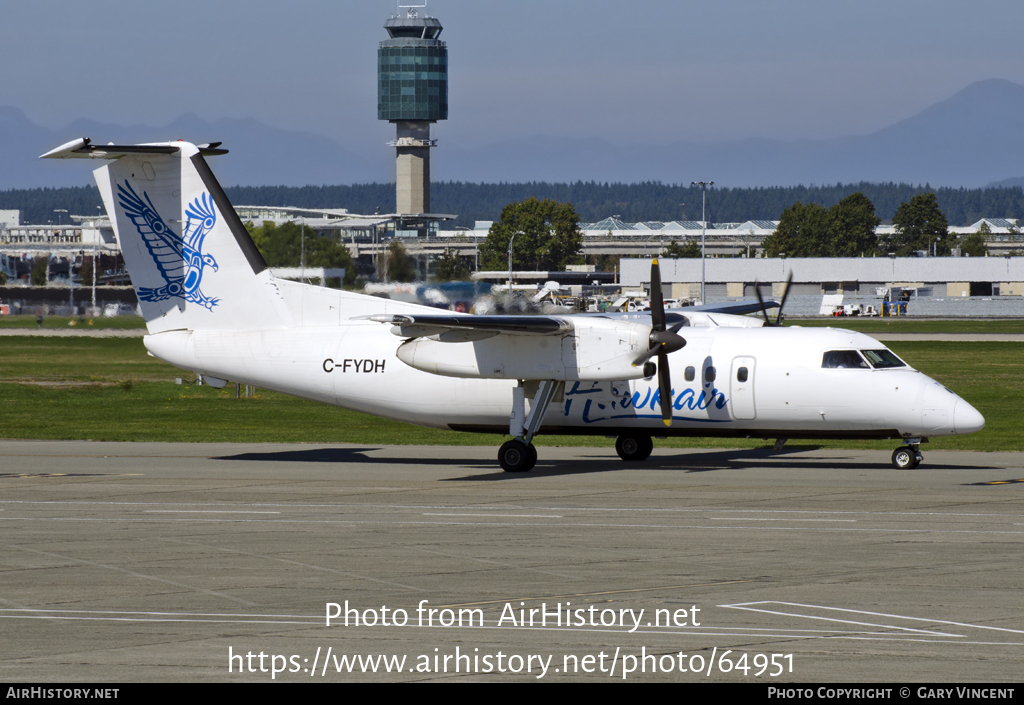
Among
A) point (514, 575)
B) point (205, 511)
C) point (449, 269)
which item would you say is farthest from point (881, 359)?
point (449, 269)

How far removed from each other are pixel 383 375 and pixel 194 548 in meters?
10.9

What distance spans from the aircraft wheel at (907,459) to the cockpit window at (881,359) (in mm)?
1915

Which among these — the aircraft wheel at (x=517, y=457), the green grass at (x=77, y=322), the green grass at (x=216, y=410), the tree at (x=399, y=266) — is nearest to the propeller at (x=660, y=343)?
the aircraft wheel at (x=517, y=457)

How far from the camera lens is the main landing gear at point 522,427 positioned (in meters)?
26.1

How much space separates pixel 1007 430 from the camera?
115 ft

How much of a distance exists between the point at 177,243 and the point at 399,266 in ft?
52.9

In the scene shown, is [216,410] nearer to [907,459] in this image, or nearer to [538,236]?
[907,459]

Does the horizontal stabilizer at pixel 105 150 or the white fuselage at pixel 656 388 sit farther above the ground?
the horizontal stabilizer at pixel 105 150

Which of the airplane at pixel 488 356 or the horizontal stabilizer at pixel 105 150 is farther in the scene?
the horizontal stabilizer at pixel 105 150

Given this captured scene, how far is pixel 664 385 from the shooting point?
2514 cm

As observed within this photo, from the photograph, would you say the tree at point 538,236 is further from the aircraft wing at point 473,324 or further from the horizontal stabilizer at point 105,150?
the aircraft wing at point 473,324

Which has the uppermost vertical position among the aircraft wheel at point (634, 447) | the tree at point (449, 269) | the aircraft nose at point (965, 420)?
the tree at point (449, 269)

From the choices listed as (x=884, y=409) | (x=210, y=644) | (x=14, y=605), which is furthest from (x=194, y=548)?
(x=884, y=409)
